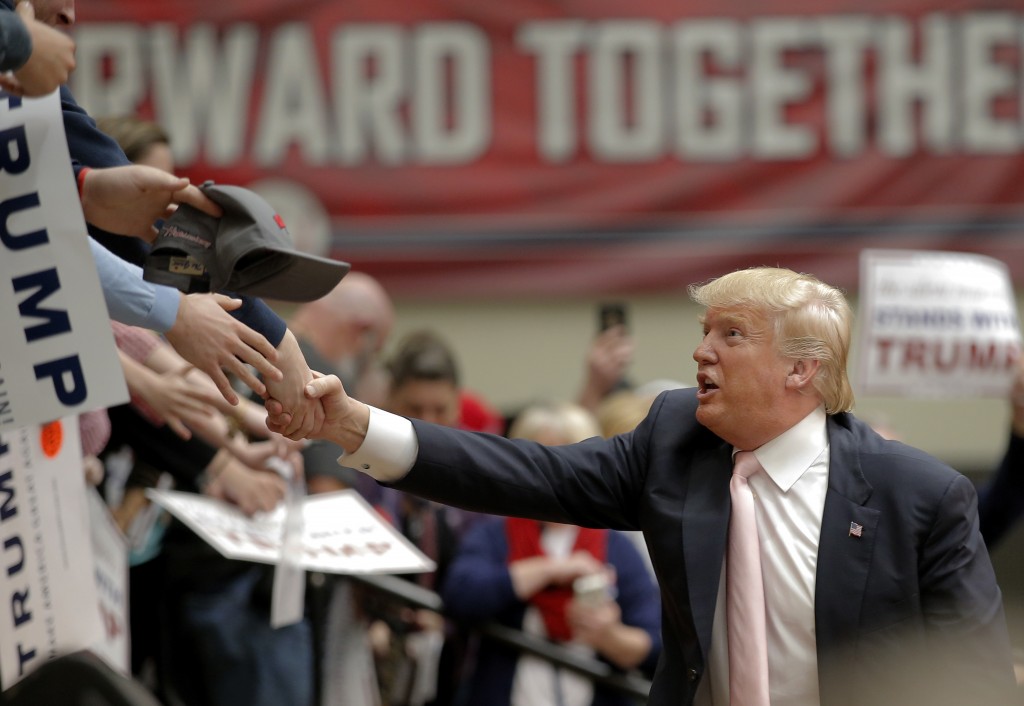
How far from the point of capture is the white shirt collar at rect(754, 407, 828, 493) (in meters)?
2.79

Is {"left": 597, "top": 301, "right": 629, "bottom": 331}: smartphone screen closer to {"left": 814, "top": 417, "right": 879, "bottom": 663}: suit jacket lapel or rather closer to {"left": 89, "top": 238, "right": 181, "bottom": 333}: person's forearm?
{"left": 814, "top": 417, "right": 879, "bottom": 663}: suit jacket lapel

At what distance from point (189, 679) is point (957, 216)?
16.1ft

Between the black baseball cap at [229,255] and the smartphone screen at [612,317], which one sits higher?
the black baseball cap at [229,255]

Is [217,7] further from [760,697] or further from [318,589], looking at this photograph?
[760,697]

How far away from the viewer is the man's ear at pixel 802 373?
2.79 metres

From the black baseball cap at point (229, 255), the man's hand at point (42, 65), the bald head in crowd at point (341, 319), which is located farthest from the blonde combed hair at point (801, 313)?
the bald head in crowd at point (341, 319)

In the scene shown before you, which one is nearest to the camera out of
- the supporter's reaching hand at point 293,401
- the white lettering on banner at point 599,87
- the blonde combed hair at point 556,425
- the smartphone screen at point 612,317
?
the supporter's reaching hand at point 293,401

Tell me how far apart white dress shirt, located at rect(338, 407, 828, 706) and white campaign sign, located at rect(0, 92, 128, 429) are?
0.48m

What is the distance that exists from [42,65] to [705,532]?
139 centimetres

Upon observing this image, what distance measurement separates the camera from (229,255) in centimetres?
254

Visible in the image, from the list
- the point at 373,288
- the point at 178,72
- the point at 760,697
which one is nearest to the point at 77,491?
the point at 760,697

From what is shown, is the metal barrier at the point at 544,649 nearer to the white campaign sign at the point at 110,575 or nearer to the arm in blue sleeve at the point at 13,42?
the white campaign sign at the point at 110,575

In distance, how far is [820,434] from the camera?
284 cm

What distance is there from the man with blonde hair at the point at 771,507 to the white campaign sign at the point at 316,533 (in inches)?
43.3
